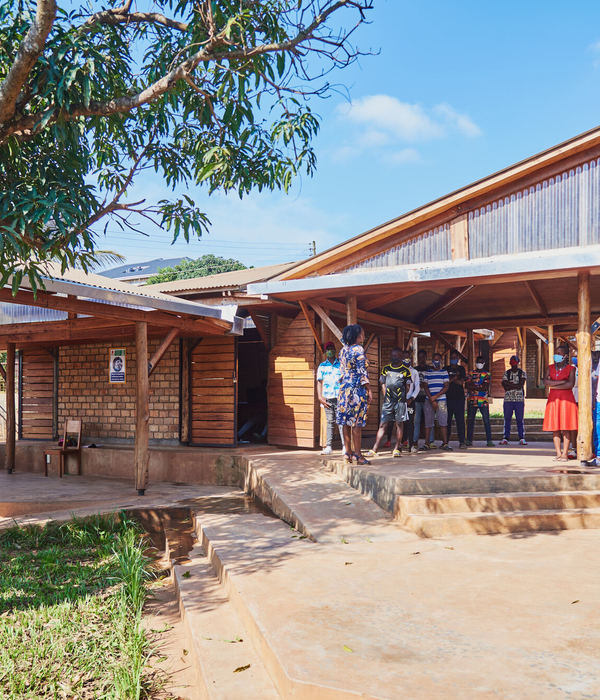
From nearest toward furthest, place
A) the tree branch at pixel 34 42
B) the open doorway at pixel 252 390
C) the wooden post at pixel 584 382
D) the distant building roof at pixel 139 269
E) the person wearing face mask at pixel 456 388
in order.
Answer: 1. the tree branch at pixel 34 42
2. the wooden post at pixel 584 382
3. the person wearing face mask at pixel 456 388
4. the open doorway at pixel 252 390
5. the distant building roof at pixel 139 269

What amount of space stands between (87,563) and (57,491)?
12.2ft

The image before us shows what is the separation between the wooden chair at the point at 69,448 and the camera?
1188cm

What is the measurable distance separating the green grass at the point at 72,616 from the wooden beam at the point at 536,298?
6.88 metres

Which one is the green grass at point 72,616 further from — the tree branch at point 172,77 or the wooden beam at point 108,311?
the tree branch at point 172,77

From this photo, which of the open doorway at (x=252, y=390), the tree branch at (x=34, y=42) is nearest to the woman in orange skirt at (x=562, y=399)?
the open doorway at (x=252, y=390)

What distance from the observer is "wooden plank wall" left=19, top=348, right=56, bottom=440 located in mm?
14008

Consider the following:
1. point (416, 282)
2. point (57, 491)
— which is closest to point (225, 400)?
point (57, 491)

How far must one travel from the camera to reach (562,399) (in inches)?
307

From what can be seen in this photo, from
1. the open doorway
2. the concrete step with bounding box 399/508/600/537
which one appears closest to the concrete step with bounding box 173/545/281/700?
the concrete step with bounding box 399/508/600/537

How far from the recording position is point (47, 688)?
11.3 feet

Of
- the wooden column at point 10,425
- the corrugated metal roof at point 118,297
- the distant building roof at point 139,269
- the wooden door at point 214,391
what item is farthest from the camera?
the distant building roof at point 139,269

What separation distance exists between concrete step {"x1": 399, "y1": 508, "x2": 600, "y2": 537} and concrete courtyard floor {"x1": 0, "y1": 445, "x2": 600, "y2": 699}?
0.13 m

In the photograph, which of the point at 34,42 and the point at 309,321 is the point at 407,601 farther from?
the point at 309,321

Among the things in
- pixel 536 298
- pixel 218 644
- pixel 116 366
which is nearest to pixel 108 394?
pixel 116 366
